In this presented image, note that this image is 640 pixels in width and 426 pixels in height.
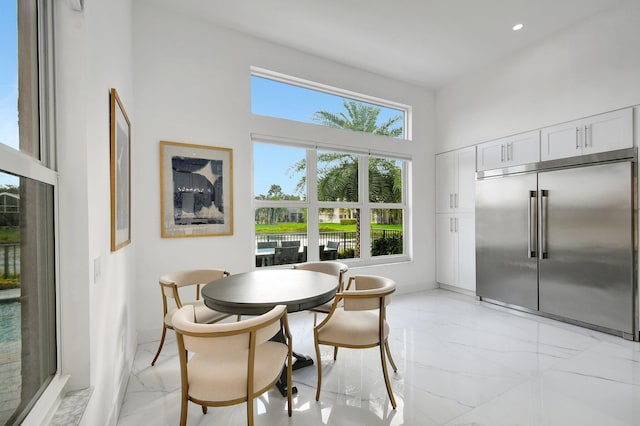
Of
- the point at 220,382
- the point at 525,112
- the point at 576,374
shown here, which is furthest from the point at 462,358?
the point at 525,112

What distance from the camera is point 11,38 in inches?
38.0

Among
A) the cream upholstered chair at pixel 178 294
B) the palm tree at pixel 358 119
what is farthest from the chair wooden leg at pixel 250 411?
the palm tree at pixel 358 119

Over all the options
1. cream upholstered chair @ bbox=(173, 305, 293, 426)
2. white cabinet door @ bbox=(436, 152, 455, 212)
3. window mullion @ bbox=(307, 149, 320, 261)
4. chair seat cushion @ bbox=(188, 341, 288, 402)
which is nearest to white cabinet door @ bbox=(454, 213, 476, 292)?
white cabinet door @ bbox=(436, 152, 455, 212)

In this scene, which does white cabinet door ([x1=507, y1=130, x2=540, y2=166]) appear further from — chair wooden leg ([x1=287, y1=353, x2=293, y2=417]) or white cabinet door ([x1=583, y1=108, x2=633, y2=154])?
chair wooden leg ([x1=287, y1=353, x2=293, y2=417])

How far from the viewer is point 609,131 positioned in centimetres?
320

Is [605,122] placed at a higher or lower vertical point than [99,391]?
higher

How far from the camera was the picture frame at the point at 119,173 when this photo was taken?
6.23 feet

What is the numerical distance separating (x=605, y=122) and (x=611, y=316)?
201 cm

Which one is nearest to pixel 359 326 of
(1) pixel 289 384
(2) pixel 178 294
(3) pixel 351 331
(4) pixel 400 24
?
(3) pixel 351 331

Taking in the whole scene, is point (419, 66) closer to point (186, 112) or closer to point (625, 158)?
point (625, 158)

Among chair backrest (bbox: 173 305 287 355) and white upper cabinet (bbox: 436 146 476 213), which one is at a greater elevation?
white upper cabinet (bbox: 436 146 476 213)

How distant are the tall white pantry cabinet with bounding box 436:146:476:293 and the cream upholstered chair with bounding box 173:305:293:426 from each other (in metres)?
3.82

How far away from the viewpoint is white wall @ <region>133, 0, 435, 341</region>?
10.0 ft

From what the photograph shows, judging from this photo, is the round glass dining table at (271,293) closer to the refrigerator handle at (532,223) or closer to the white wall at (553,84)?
the refrigerator handle at (532,223)
